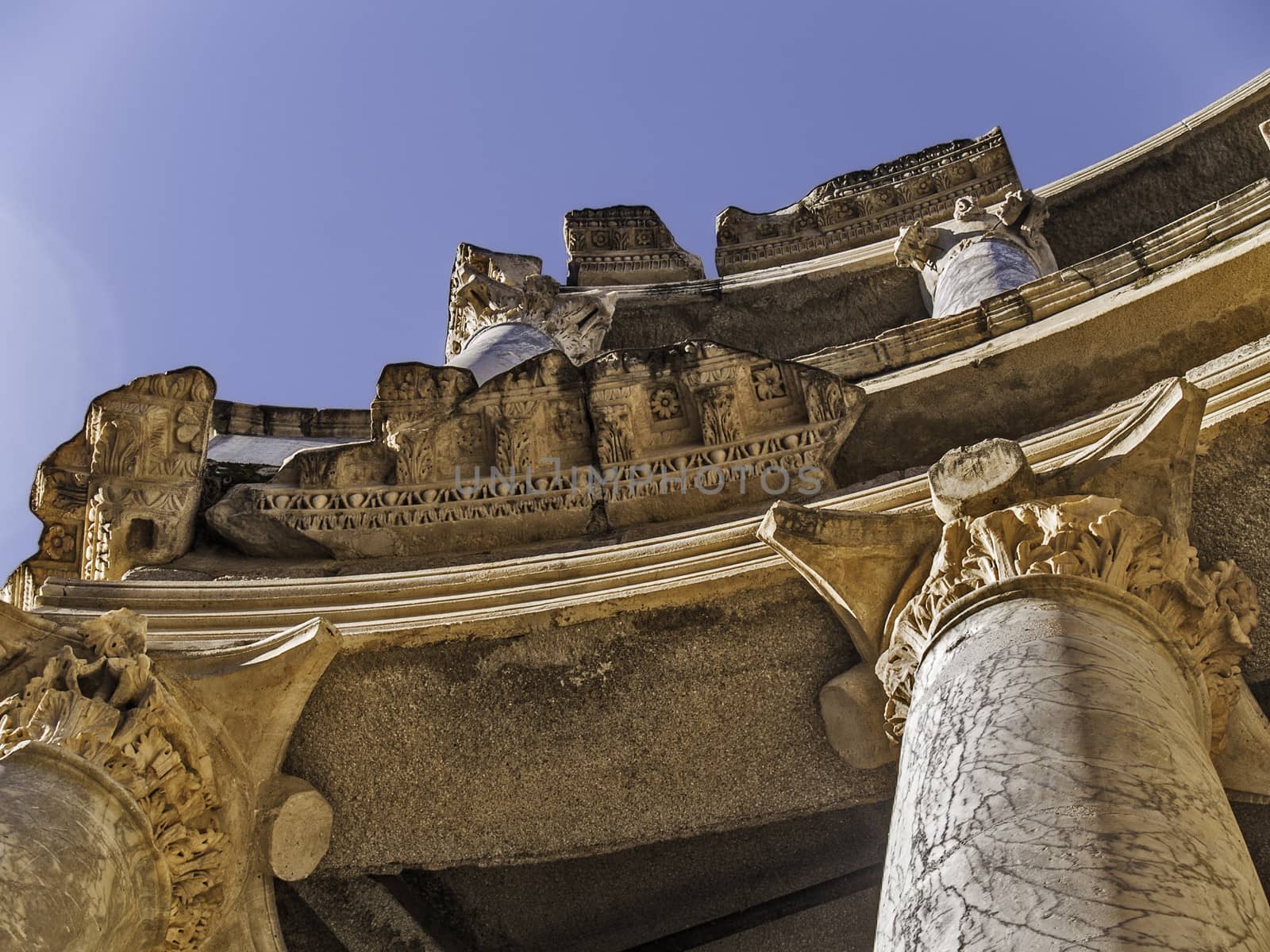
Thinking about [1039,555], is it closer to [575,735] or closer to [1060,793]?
[1060,793]

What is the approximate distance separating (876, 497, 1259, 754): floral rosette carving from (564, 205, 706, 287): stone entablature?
35.6 feet

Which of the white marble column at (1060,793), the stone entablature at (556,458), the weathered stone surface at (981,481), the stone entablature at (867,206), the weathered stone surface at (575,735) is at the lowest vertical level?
the white marble column at (1060,793)

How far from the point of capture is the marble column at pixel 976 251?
9656 mm

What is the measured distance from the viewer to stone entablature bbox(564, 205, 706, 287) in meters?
14.7

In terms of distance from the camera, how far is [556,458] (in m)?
6.42

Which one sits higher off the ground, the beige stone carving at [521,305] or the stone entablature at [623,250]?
the stone entablature at [623,250]

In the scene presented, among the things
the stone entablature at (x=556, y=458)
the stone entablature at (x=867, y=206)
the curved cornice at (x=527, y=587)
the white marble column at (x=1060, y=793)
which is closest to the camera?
A: the white marble column at (x=1060, y=793)

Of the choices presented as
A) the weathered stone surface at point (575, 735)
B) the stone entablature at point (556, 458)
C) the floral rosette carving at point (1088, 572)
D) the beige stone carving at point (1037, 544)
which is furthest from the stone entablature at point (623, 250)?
the floral rosette carving at point (1088, 572)

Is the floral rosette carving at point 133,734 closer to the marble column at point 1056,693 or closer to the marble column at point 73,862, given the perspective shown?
the marble column at point 73,862

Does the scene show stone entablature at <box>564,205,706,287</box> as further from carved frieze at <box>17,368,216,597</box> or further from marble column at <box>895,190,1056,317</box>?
carved frieze at <box>17,368,216,597</box>

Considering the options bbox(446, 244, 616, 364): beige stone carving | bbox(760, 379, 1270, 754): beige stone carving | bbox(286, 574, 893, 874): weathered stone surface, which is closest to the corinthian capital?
bbox(760, 379, 1270, 754): beige stone carving

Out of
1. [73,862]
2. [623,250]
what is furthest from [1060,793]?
[623,250]

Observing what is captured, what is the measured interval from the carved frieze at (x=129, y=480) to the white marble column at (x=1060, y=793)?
4079 millimetres

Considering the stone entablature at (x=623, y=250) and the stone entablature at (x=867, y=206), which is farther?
the stone entablature at (x=623, y=250)
